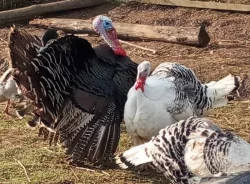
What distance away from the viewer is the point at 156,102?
16.6ft

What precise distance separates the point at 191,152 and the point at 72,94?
1287 mm

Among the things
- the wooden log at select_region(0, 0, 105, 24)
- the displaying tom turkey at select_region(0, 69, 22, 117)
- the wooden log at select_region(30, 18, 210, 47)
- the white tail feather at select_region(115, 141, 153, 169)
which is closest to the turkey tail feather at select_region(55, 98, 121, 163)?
the white tail feather at select_region(115, 141, 153, 169)

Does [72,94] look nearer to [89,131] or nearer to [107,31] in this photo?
[89,131]

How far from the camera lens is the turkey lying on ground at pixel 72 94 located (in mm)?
5051

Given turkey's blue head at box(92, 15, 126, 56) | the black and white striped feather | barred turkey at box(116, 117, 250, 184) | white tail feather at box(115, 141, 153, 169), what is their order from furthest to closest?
turkey's blue head at box(92, 15, 126, 56) < the black and white striped feather < white tail feather at box(115, 141, 153, 169) < barred turkey at box(116, 117, 250, 184)

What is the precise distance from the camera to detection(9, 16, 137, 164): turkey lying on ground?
5.05 metres

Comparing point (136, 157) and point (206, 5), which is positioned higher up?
point (206, 5)

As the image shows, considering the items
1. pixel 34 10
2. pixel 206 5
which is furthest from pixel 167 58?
pixel 34 10

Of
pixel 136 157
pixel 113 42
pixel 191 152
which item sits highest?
pixel 113 42

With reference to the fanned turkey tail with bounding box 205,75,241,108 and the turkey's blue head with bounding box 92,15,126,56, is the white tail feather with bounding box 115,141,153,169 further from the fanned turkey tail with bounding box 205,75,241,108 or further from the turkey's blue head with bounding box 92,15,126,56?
the turkey's blue head with bounding box 92,15,126,56

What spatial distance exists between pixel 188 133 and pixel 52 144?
1.69 metres

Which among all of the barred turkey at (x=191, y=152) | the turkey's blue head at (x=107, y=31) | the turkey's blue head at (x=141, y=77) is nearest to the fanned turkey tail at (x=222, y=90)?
the turkey's blue head at (x=141, y=77)

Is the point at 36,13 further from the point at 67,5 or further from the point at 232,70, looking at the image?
the point at 232,70

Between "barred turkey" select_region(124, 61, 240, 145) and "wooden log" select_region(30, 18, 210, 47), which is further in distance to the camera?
"wooden log" select_region(30, 18, 210, 47)
